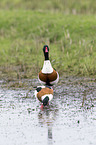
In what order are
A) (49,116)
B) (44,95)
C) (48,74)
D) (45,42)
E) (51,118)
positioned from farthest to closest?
1. (45,42)
2. (48,74)
3. (44,95)
4. (49,116)
5. (51,118)

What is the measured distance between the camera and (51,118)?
789 centimetres

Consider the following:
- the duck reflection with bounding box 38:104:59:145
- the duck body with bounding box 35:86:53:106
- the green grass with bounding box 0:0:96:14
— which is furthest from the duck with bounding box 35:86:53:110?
the green grass with bounding box 0:0:96:14

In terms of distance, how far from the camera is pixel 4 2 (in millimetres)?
28734

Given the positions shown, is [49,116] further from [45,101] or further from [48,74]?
[48,74]

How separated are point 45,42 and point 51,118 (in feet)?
15.6

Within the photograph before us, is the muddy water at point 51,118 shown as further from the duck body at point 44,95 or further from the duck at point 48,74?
the duck at point 48,74

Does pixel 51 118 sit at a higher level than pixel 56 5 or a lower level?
lower

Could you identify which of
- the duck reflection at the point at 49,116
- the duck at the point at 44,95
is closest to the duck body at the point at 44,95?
the duck at the point at 44,95

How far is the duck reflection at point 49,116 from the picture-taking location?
721cm

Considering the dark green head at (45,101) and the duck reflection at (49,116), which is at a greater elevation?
the dark green head at (45,101)

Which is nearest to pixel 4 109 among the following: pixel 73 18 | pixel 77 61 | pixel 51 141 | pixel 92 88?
pixel 51 141

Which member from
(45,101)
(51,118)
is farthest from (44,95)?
(51,118)

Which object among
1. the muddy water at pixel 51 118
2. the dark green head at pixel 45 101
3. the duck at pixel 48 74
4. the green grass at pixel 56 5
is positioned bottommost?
the muddy water at pixel 51 118

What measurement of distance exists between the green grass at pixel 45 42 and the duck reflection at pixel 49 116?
340cm
